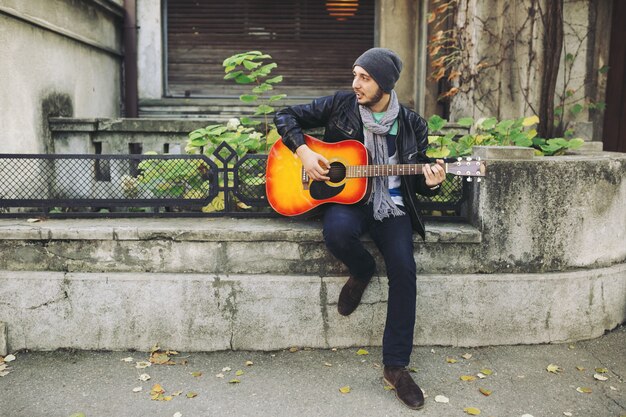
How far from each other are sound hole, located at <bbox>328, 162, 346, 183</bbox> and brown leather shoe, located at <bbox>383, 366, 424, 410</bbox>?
1243mm

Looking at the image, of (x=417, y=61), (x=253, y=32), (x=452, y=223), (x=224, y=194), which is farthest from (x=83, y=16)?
(x=452, y=223)

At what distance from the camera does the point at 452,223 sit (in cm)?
433

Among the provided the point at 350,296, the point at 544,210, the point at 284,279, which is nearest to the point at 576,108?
the point at 544,210

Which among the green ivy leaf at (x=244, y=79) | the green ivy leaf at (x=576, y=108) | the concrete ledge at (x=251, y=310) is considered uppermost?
the green ivy leaf at (x=244, y=79)

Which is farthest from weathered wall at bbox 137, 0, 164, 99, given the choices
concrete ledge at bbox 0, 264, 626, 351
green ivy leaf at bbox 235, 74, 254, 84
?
concrete ledge at bbox 0, 264, 626, 351

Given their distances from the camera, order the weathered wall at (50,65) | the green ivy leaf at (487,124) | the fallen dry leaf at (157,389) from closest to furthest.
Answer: the fallen dry leaf at (157,389), the green ivy leaf at (487,124), the weathered wall at (50,65)

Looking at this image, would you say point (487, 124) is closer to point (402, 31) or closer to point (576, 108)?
point (576, 108)

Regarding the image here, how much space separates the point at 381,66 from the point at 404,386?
1984mm

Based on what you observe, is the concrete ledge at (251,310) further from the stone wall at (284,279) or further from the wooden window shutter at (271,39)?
the wooden window shutter at (271,39)

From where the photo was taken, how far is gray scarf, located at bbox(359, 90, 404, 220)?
381cm

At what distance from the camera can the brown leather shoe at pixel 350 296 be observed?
3.93 metres

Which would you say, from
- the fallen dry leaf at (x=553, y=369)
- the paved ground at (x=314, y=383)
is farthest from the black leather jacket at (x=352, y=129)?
the fallen dry leaf at (x=553, y=369)

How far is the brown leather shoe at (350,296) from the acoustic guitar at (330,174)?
0.56 m

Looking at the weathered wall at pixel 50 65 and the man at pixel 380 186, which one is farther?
the weathered wall at pixel 50 65
